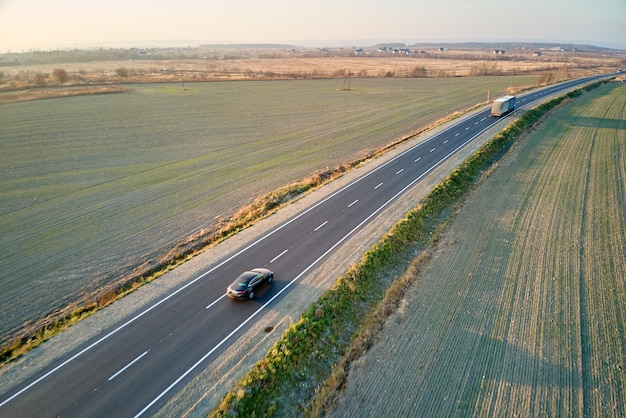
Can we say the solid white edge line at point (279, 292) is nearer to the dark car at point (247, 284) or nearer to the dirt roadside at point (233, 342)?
the dirt roadside at point (233, 342)

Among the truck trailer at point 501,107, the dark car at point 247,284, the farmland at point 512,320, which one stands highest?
the truck trailer at point 501,107

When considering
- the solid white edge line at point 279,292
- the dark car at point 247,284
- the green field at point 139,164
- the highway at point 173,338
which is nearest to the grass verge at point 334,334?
the solid white edge line at point 279,292

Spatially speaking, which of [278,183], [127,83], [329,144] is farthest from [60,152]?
[127,83]

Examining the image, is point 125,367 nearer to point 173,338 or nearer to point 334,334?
point 173,338

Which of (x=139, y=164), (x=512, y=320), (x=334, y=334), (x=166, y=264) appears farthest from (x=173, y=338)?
(x=139, y=164)

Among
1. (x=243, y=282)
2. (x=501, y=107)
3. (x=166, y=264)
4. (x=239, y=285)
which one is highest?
(x=501, y=107)

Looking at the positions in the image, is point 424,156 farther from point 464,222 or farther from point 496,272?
point 496,272
